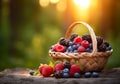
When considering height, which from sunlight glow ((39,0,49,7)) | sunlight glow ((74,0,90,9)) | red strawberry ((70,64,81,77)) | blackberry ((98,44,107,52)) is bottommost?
red strawberry ((70,64,81,77))

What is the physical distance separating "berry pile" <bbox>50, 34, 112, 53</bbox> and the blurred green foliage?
7.00ft

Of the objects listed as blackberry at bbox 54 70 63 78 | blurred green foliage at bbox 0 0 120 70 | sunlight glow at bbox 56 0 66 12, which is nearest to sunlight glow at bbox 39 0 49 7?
blurred green foliage at bbox 0 0 120 70

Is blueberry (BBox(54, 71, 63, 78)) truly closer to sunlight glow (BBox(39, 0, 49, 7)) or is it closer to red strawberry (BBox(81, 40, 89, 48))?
red strawberry (BBox(81, 40, 89, 48))

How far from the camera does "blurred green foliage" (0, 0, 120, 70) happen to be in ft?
23.0

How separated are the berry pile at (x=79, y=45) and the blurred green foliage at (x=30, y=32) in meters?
2.13

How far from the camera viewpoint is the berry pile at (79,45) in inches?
171

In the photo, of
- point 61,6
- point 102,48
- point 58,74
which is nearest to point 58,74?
point 58,74

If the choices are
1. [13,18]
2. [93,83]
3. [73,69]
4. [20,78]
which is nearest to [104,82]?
[93,83]

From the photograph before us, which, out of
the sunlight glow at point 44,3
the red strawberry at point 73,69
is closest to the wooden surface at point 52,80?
the red strawberry at point 73,69

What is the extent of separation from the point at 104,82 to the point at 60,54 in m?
0.73

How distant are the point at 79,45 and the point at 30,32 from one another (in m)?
3.36

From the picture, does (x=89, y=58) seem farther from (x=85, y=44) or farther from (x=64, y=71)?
(x=64, y=71)

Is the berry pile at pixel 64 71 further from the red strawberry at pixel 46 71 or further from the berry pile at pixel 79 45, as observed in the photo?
the berry pile at pixel 79 45

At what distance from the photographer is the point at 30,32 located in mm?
7652
